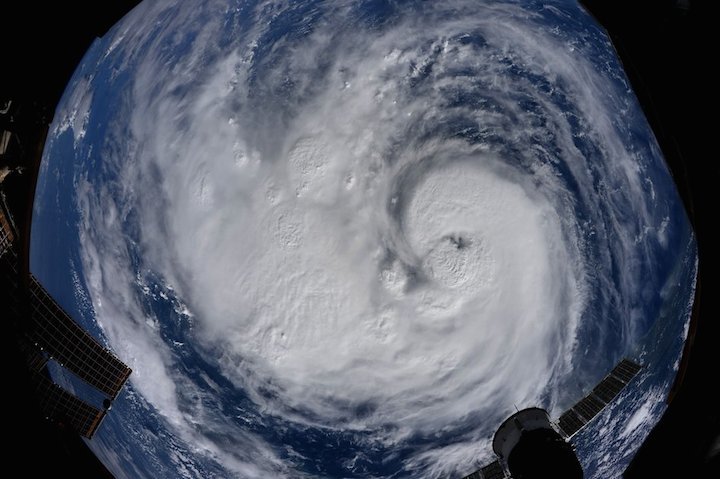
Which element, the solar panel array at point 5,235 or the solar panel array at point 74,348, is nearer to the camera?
the solar panel array at point 5,235

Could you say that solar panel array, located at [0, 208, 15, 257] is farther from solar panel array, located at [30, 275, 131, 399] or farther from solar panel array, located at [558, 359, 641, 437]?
solar panel array, located at [558, 359, 641, 437]

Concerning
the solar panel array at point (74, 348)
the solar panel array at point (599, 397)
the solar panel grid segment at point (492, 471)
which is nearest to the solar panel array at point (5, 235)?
the solar panel array at point (74, 348)

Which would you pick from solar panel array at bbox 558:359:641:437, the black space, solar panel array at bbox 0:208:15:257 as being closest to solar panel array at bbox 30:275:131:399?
the black space

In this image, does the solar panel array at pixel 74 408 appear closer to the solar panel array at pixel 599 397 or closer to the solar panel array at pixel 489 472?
the solar panel array at pixel 489 472

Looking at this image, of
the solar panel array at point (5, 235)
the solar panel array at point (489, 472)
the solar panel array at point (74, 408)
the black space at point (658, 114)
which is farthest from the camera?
the solar panel array at point (489, 472)

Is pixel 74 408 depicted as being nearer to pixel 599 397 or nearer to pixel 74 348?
pixel 74 348

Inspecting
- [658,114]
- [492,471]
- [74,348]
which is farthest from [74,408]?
[658,114]

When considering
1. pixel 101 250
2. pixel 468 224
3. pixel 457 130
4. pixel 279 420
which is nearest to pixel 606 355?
pixel 468 224
